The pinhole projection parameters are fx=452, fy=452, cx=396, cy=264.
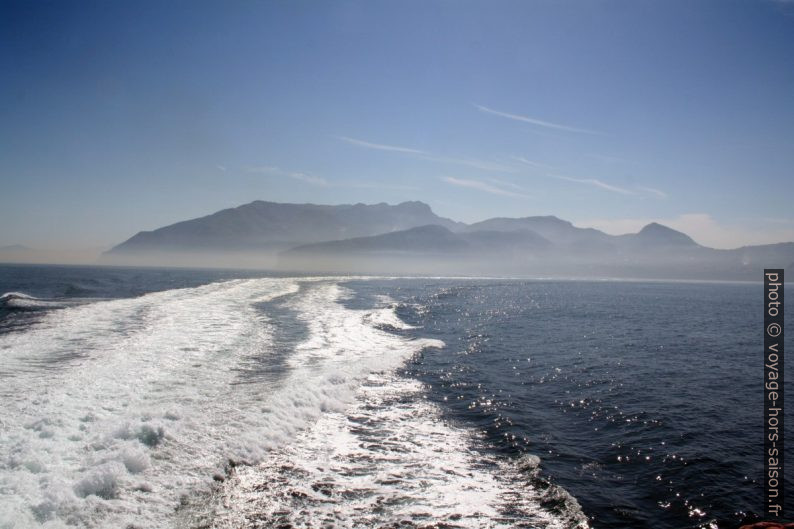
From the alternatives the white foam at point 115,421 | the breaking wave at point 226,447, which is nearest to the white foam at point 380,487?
the breaking wave at point 226,447

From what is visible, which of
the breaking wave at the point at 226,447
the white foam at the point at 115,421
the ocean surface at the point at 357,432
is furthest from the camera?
the ocean surface at the point at 357,432

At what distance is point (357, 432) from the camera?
13250 millimetres

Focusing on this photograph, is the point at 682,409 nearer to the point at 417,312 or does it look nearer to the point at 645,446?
the point at 645,446

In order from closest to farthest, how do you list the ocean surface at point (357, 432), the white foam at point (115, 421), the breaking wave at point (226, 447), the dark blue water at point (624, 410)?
the white foam at point (115, 421)
the breaking wave at point (226, 447)
the ocean surface at point (357, 432)
the dark blue water at point (624, 410)

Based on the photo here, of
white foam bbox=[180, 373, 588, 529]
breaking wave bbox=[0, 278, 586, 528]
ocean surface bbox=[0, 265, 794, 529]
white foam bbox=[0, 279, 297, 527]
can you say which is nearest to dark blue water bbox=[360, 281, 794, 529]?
ocean surface bbox=[0, 265, 794, 529]

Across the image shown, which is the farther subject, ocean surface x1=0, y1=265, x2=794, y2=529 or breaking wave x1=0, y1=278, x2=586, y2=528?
ocean surface x1=0, y1=265, x2=794, y2=529

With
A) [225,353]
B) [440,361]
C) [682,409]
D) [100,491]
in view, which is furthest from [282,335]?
[682,409]

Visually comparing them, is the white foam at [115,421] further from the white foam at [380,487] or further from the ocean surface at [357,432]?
the white foam at [380,487]

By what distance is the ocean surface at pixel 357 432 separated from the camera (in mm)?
8844

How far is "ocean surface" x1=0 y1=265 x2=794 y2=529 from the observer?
8.84 m

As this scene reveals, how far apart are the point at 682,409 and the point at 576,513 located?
33.3ft

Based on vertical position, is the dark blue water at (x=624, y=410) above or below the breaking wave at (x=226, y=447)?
below

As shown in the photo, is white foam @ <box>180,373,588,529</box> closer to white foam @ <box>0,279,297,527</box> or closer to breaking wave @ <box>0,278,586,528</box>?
breaking wave @ <box>0,278,586,528</box>

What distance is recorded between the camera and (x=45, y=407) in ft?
40.6
